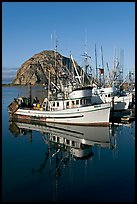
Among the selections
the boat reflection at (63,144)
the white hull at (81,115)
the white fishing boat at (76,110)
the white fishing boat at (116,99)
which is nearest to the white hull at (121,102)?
the white fishing boat at (116,99)

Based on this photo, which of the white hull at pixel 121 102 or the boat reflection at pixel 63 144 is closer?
the boat reflection at pixel 63 144

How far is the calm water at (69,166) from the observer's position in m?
10.1

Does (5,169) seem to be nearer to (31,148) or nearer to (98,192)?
(31,148)

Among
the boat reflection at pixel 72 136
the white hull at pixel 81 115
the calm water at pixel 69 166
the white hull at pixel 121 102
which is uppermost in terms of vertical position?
the white hull at pixel 121 102

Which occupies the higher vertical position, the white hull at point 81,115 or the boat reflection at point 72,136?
the white hull at point 81,115

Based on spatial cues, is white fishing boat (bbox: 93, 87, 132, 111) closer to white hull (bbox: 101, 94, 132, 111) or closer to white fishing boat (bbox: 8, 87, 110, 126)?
white hull (bbox: 101, 94, 132, 111)

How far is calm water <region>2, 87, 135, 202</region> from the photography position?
10.1 meters

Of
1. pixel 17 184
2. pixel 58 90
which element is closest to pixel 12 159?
pixel 17 184

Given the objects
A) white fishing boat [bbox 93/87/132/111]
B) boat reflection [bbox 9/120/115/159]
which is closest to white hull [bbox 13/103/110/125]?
boat reflection [bbox 9/120/115/159]

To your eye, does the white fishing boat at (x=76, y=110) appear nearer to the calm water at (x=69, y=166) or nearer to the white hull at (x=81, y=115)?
the white hull at (x=81, y=115)

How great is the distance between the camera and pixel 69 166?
13336 millimetres

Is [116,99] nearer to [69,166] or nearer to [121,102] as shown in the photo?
[121,102]

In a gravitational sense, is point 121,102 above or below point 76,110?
above

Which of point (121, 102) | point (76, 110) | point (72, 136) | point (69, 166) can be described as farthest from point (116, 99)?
point (69, 166)
